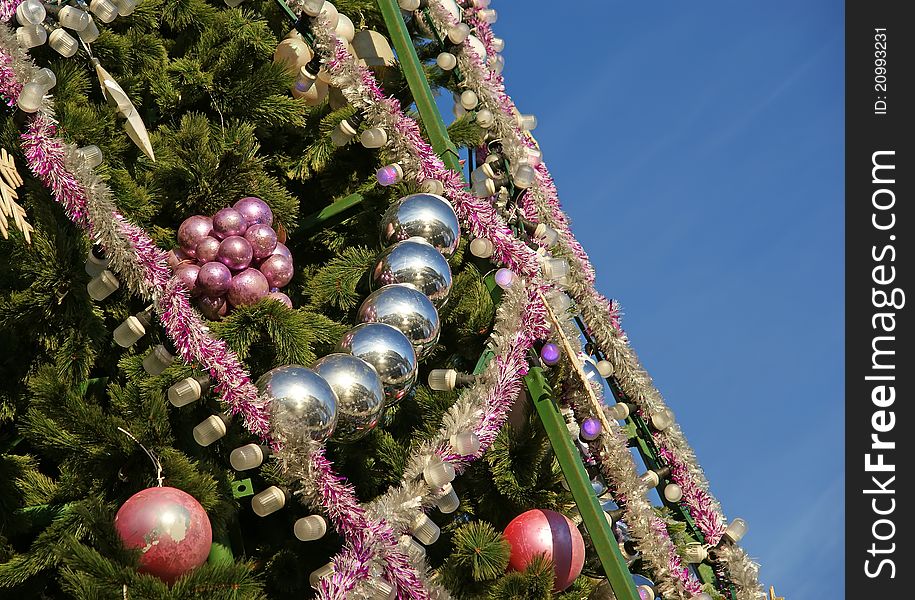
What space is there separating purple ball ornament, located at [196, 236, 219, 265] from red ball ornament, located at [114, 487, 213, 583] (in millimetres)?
426

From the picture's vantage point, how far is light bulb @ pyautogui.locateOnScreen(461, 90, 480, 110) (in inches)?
78.7

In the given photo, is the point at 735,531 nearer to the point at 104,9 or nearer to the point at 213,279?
the point at 213,279

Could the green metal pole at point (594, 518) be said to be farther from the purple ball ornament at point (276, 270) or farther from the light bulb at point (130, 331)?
the light bulb at point (130, 331)

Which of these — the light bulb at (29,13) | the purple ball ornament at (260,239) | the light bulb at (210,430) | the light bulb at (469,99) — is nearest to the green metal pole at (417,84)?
the light bulb at (469,99)

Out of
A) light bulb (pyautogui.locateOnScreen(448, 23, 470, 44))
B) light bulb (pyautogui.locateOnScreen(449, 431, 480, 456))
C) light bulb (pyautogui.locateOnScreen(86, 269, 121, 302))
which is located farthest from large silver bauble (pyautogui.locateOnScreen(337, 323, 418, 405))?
light bulb (pyautogui.locateOnScreen(448, 23, 470, 44))

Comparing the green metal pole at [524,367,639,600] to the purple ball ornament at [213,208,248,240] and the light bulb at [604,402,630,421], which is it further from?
the purple ball ornament at [213,208,248,240]

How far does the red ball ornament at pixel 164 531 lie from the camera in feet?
4.24

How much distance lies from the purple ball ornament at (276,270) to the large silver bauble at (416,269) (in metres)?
0.14

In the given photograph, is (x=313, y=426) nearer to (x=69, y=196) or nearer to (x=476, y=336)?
(x=69, y=196)

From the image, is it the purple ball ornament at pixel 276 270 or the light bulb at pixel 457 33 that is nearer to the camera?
the purple ball ornament at pixel 276 270

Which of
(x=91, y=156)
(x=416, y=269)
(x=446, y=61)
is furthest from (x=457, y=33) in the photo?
(x=91, y=156)

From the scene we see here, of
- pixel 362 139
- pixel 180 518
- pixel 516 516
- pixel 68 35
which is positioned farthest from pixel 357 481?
pixel 68 35

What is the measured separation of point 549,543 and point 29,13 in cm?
107

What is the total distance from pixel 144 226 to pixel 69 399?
0.39 m
